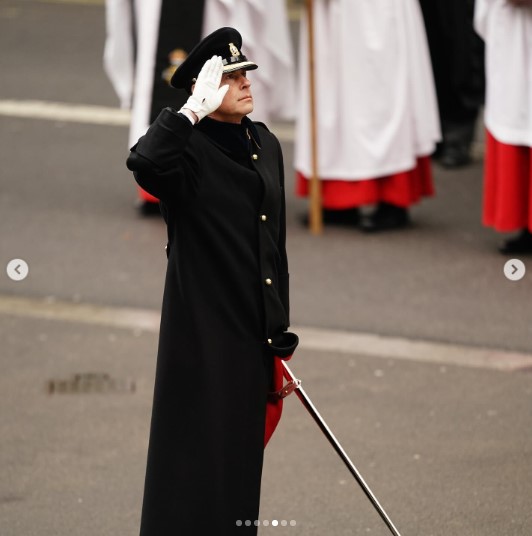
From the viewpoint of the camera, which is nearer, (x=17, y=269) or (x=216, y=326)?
(x=216, y=326)

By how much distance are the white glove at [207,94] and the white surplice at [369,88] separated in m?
4.61

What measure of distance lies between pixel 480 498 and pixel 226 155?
6.11 feet

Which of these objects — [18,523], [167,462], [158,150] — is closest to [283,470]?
[18,523]

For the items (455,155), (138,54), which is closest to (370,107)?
(138,54)

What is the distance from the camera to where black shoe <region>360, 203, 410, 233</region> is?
880cm

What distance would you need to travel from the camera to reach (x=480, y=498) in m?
5.39

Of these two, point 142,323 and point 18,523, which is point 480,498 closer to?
point 18,523

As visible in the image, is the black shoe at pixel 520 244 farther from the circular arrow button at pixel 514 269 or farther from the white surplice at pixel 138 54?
the white surplice at pixel 138 54

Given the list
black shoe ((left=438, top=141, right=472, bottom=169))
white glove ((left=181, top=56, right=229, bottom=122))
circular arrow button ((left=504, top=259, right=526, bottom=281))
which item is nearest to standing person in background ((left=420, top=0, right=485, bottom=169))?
black shoe ((left=438, top=141, right=472, bottom=169))

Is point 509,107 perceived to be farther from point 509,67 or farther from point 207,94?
point 207,94

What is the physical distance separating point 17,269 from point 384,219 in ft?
7.14

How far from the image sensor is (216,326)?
418 cm

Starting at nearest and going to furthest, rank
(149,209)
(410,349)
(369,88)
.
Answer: (410,349) → (369,88) → (149,209)

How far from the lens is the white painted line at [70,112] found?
1143 cm
